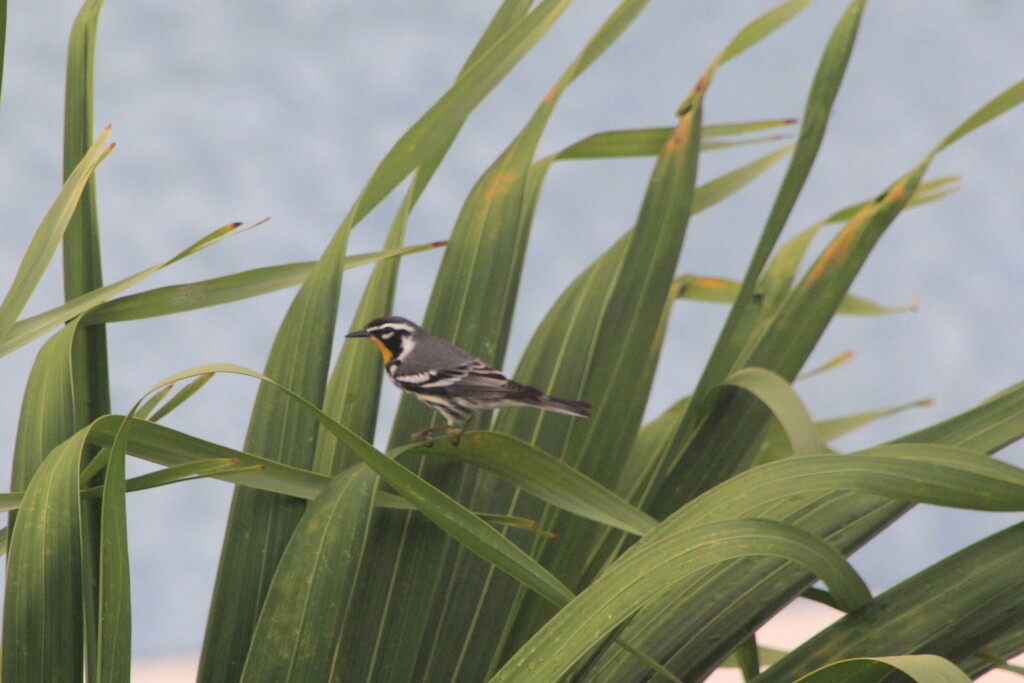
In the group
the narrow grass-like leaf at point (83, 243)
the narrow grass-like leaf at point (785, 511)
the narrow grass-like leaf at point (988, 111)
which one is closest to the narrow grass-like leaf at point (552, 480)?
the narrow grass-like leaf at point (785, 511)

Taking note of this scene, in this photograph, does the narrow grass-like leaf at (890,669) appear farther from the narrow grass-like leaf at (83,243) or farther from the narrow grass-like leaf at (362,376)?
the narrow grass-like leaf at (83,243)

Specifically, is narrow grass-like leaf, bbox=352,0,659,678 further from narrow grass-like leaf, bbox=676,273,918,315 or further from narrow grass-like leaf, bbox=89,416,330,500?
narrow grass-like leaf, bbox=676,273,918,315

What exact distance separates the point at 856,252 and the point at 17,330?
67 cm

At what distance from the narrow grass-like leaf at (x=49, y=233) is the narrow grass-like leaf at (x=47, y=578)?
0.55 ft

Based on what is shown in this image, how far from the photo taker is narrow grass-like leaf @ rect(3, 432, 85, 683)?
1.89ft

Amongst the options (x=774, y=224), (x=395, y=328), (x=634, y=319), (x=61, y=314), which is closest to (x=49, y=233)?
(x=61, y=314)

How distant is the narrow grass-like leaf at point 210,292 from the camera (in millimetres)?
747

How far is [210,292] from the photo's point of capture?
771mm

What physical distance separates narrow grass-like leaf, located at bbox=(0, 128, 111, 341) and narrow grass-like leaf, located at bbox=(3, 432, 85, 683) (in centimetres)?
17

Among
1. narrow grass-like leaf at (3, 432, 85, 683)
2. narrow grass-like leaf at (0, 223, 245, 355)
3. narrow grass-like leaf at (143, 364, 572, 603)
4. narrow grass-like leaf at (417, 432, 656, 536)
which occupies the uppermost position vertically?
narrow grass-like leaf at (0, 223, 245, 355)

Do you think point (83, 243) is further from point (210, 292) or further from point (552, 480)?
point (552, 480)

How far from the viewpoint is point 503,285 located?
0.81m

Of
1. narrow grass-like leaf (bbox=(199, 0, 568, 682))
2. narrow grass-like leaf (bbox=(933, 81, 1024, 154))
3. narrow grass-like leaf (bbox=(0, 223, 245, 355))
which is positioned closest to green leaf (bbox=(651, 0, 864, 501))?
narrow grass-like leaf (bbox=(933, 81, 1024, 154))

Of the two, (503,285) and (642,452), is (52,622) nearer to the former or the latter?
(503,285)
